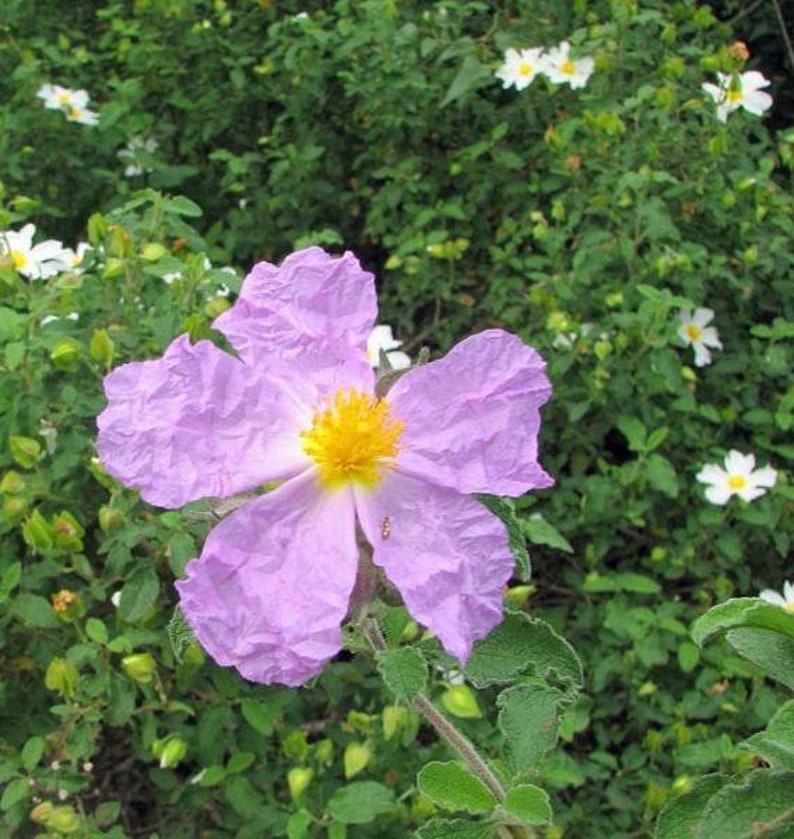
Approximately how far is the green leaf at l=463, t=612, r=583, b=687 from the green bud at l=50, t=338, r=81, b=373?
750 millimetres

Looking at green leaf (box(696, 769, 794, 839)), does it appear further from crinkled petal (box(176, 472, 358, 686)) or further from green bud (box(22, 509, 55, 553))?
green bud (box(22, 509, 55, 553))

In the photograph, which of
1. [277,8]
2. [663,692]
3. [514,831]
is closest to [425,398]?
[514,831]

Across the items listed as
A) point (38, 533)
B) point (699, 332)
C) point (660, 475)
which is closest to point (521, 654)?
point (38, 533)

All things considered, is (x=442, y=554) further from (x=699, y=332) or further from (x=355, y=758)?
(x=699, y=332)

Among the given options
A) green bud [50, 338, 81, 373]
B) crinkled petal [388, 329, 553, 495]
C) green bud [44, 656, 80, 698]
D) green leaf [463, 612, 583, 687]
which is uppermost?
crinkled petal [388, 329, 553, 495]

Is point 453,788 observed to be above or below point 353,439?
below

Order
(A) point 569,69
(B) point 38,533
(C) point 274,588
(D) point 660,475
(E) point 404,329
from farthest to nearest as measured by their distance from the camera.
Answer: (E) point 404,329 < (A) point 569,69 < (D) point 660,475 < (B) point 38,533 < (C) point 274,588

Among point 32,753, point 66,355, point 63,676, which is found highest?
point 66,355

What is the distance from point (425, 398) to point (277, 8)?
241 centimetres

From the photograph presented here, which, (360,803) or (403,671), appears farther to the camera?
(360,803)

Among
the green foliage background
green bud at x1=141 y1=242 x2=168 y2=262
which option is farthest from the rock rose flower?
green bud at x1=141 y1=242 x2=168 y2=262

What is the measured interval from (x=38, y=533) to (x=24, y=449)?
0.47 ft

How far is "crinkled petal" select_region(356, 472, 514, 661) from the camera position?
973 mm

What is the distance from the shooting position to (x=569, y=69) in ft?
8.80
